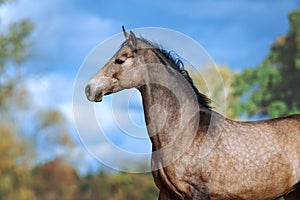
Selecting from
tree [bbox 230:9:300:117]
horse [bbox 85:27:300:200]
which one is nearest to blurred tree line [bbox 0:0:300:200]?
tree [bbox 230:9:300:117]

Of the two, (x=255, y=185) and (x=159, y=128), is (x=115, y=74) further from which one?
(x=255, y=185)

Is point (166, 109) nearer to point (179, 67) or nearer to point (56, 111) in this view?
point (179, 67)

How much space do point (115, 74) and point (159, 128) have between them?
76cm

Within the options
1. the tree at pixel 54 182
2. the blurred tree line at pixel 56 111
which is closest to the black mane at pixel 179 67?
the blurred tree line at pixel 56 111

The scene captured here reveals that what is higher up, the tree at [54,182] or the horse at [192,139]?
the tree at [54,182]

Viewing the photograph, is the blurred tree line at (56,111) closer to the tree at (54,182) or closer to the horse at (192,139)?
the tree at (54,182)

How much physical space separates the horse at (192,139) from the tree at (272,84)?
20160mm

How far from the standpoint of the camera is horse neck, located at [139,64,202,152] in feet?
19.2

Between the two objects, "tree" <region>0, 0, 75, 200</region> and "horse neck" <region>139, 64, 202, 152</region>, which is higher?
"tree" <region>0, 0, 75, 200</region>

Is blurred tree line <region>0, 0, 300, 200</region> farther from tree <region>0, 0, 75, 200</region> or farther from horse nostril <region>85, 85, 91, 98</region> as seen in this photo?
horse nostril <region>85, 85, 91, 98</region>

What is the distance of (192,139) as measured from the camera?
5.81 m

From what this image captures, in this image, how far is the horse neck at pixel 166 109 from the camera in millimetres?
5852

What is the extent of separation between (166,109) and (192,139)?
44 centimetres

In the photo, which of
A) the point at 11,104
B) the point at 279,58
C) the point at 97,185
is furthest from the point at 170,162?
the point at 97,185
